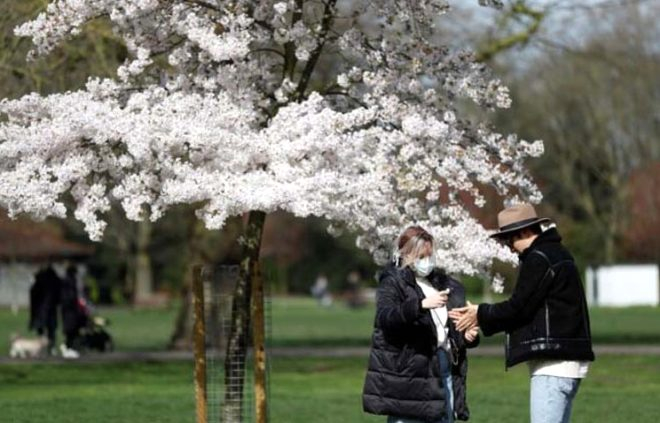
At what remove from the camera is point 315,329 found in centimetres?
4769

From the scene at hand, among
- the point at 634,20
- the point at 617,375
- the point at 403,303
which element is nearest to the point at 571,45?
the point at 617,375

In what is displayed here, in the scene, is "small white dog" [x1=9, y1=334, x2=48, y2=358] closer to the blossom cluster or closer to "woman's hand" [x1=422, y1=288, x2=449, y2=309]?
the blossom cluster

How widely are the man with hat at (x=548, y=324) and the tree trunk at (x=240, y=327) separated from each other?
4833mm

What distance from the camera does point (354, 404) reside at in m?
20.3

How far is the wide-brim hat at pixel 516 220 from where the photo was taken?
32.6 feet

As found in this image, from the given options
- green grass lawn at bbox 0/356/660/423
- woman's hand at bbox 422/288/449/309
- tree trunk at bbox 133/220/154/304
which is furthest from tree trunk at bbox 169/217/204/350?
tree trunk at bbox 133/220/154/304

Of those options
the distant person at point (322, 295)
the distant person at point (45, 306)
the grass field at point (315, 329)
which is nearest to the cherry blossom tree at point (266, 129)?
the grass field at point (315, 329)

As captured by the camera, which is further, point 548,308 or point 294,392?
point 294,392

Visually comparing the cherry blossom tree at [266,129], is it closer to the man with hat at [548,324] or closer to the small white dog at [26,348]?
the man with hat at [548,324]

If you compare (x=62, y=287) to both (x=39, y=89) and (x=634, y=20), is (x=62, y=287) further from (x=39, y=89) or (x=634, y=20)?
(x=634, y=20)

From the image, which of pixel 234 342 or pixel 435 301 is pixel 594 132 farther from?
pixel 435 301

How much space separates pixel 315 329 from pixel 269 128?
3454 centimetres

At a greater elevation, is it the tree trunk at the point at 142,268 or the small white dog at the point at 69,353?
the tree trunk at the point at 142,268

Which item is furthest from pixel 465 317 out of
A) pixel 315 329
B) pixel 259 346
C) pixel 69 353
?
pixel 315 329
